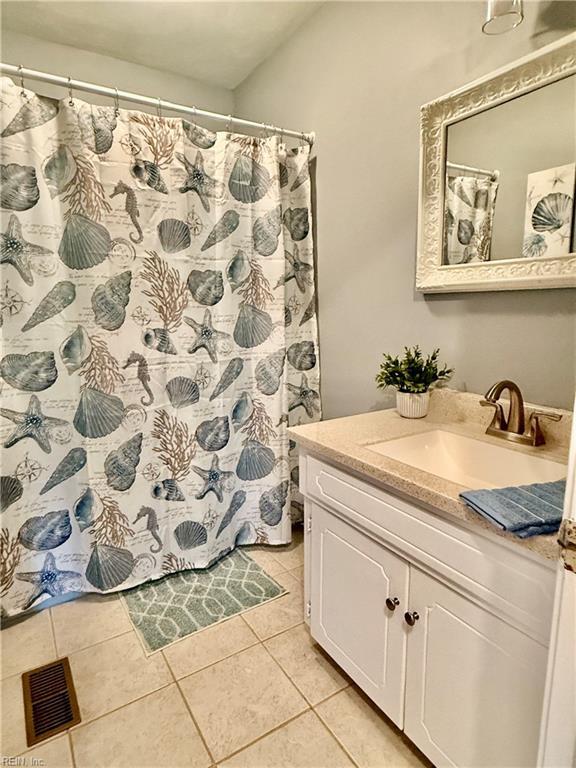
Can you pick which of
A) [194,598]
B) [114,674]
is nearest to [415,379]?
[194,598]

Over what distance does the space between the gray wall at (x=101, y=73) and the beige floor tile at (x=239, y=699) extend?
8.88 feet

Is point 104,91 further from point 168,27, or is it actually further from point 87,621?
point 87,621

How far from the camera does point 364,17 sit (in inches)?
66.5

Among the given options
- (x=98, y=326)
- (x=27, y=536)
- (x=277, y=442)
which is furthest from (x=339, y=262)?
(x=27, y=536)

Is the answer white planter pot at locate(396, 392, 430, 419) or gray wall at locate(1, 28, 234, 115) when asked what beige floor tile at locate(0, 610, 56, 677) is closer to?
white planter pot at locate(396, 392, 430, 419)

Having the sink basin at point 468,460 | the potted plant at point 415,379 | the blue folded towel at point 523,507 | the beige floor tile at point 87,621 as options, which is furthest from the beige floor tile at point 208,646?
the blue folded towel at point 523,507

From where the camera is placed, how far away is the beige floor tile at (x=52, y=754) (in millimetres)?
1189

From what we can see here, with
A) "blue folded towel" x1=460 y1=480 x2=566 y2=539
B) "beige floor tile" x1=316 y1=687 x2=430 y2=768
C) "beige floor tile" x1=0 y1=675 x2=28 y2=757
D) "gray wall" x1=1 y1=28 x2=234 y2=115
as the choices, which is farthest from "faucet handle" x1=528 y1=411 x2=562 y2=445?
"gray wall" x1=1 y1=28 x2=234 y2=115

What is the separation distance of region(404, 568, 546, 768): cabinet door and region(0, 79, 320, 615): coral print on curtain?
1.18 meters

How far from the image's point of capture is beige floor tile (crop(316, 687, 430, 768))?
119 centimetres

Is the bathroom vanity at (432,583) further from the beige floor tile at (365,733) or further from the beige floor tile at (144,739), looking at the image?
the beige floor tile at (144,739)

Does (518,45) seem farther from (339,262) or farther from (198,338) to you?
(198,338)

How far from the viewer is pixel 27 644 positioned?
1624 mm

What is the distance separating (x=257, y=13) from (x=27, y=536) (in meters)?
2.46
